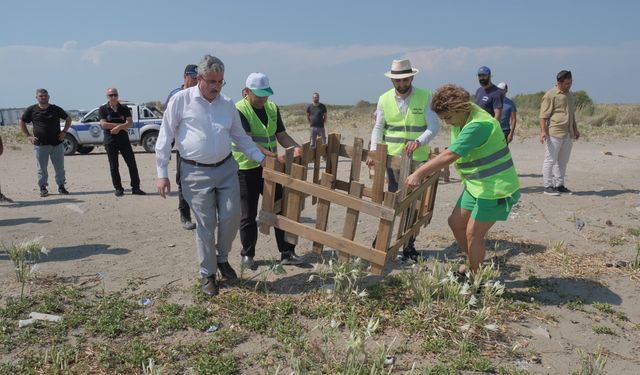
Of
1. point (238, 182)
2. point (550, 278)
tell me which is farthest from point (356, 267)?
point (550, 278)

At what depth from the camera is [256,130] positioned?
470 centimetres

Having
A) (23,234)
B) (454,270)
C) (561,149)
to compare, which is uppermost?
(561,149)

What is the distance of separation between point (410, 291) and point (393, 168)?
1.26m

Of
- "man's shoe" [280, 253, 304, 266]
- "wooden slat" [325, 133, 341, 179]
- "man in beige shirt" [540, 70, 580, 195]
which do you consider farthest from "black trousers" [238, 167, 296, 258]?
"man in beige shirt" [540, 70, 580, 195]

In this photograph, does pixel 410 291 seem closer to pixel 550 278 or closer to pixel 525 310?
pixel 525 310

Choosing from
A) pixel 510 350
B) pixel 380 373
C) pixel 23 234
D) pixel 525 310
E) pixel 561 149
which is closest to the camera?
pixel 380 373

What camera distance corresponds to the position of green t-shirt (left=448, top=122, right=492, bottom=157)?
3.87m

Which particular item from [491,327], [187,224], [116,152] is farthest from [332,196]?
[116,152]

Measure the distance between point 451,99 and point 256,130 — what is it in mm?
1768

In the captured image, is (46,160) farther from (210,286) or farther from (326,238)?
(326,238)

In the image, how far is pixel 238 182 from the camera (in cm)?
436

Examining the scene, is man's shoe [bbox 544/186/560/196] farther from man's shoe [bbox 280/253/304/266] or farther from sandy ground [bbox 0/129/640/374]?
man's shoe [bbox 280/253/304/266]

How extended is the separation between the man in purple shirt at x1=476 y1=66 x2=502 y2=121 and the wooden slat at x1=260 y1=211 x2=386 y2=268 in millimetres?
5082

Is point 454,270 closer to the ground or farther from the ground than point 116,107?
closer to the ground
